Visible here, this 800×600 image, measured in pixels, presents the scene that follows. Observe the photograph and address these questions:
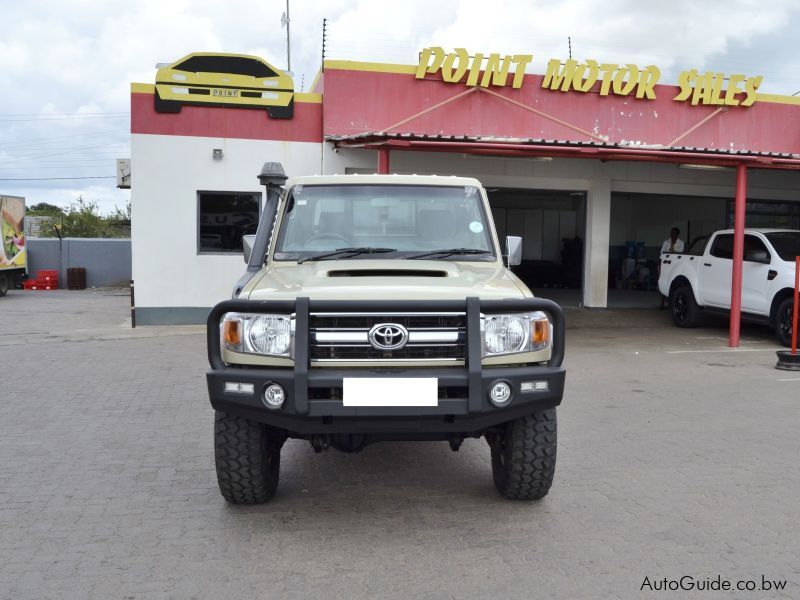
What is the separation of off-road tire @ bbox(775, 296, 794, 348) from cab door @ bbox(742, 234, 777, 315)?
0.72 feet

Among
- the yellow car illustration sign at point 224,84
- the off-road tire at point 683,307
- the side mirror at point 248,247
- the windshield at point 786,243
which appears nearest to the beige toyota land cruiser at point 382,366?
the side mirror at point 248,247

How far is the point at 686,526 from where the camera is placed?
13.7 feet

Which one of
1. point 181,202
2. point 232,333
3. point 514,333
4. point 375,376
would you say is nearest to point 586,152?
point 181,202

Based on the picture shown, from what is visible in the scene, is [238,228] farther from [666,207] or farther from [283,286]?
[666,207]

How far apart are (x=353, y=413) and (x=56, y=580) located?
1.56 meters

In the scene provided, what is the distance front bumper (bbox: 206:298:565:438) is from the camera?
145 inches

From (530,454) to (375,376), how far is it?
1.11 metres

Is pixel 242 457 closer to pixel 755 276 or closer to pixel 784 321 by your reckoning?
pixel 784 321

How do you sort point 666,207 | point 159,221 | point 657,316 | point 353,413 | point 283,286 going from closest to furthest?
1. point 353,413
2. point 283,286
3. point 159,221
4. point 657,316
5. point 666,207

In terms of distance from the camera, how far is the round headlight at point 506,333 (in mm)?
3859

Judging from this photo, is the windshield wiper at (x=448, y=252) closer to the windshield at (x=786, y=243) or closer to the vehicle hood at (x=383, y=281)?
the vehicle hood at (x=383, y=281)

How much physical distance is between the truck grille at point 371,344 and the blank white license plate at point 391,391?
0.16 m

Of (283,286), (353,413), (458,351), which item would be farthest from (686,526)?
(283,286)

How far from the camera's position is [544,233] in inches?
965
